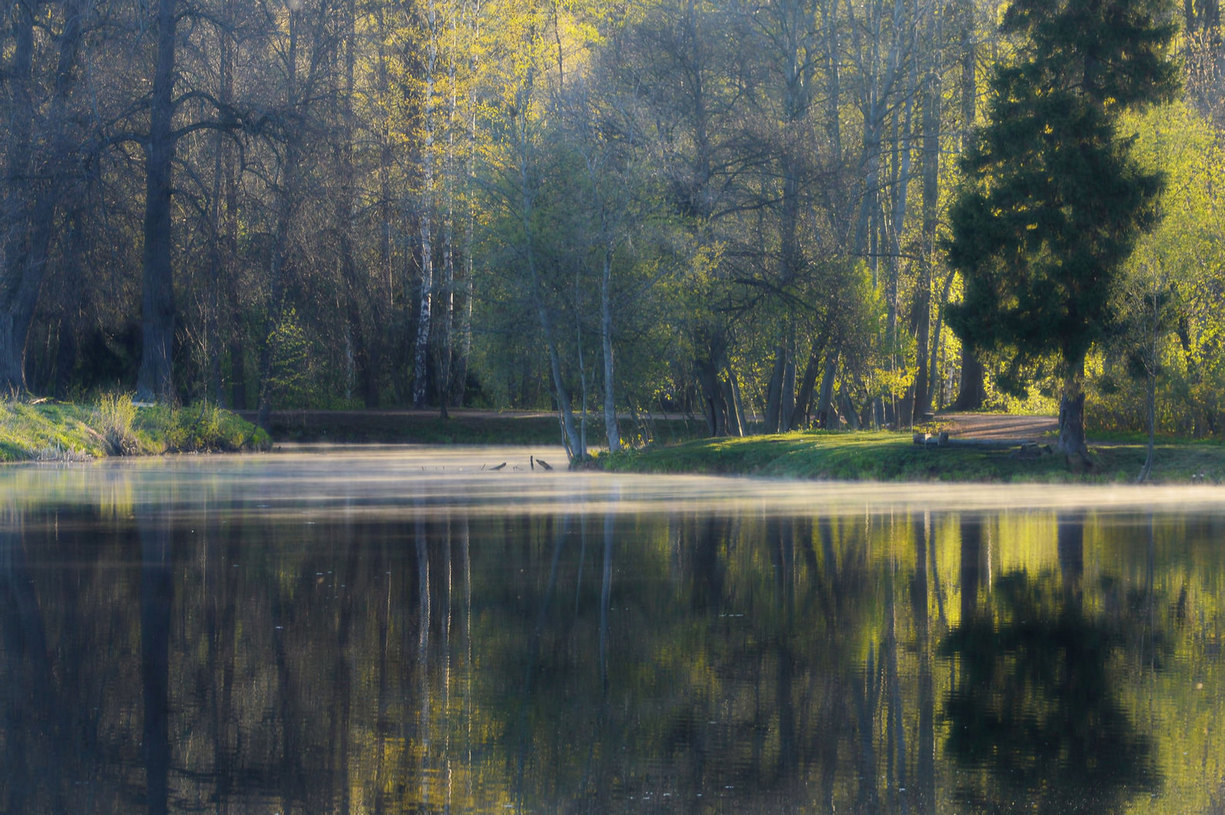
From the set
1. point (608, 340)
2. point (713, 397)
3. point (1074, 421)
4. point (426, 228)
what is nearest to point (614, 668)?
point (1074, 421)

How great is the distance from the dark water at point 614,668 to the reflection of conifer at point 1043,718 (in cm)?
3

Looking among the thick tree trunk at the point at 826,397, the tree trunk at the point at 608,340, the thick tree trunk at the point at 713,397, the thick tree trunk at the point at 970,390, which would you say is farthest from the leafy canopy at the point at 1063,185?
the thick tree trunk at the point at 970,390

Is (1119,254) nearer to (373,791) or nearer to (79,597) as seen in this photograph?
(79,597)

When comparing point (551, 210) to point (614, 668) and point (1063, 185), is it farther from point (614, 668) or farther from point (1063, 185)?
point (614, 668)

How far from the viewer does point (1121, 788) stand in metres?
6.88

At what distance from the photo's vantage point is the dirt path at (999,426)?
1363 inches

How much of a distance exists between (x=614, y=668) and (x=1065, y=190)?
22.6m

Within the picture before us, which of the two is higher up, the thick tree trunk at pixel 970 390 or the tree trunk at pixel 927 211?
the tree trunk at pixel 927 211

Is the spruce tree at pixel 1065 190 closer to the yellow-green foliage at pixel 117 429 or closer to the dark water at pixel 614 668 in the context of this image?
the dark water at pixel 614 668

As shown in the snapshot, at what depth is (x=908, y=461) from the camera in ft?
100.0

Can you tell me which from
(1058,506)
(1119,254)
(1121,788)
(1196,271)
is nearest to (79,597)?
(1121,788)

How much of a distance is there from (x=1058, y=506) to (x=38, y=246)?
30525mm

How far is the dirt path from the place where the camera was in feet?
114

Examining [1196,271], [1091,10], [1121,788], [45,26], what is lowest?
[1121,788]
